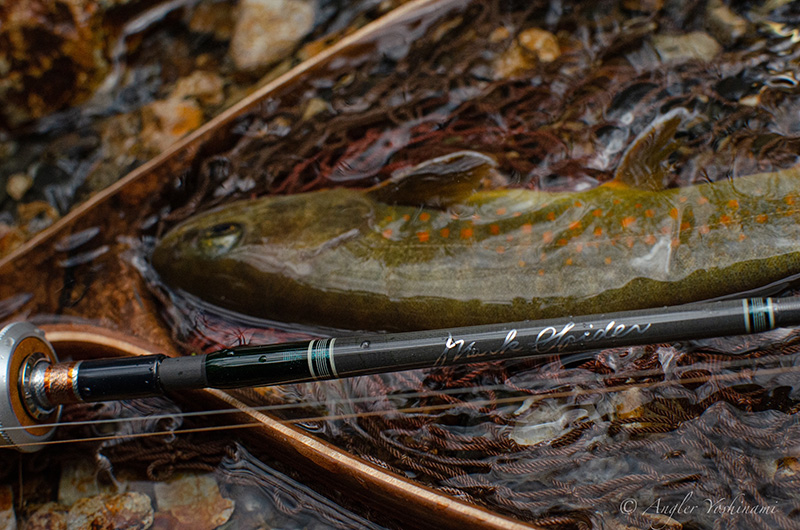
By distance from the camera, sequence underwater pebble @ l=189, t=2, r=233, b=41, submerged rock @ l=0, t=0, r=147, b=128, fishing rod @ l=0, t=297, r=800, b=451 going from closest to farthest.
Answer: fishing rod @ l=0, t=297, r=800, b=451
submerged rock @ l=0, t=0, r=147, b=128
underwater pebble @ l=189, t=2, r=233, b=41

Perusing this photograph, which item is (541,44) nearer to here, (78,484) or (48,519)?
(78,484)

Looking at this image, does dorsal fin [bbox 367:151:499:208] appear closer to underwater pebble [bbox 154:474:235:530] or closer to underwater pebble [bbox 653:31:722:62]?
underwater pebble [bbox 653:31:722:62]

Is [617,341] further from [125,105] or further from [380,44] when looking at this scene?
[125,105]

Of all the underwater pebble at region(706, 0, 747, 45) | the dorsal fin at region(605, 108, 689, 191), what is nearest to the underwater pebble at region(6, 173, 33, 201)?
the dorsal fin at region(605, 108, 689, 191)

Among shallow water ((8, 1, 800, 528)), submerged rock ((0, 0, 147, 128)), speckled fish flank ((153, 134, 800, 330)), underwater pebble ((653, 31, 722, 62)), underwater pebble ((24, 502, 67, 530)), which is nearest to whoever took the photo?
shallow water ((8, 1, 800, 528))

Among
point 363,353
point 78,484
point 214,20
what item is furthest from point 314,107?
point 78,484

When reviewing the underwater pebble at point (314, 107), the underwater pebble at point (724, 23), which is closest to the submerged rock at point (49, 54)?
the underwater pebble at point (314, 107)

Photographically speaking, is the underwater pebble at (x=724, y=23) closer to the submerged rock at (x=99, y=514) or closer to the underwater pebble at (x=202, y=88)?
the underwater pebble at (x=202, y=88)
